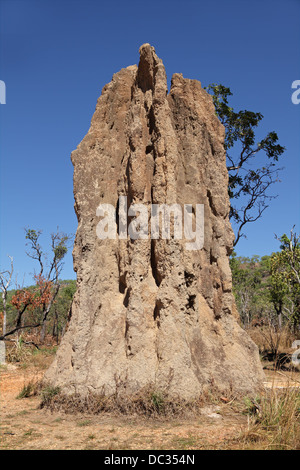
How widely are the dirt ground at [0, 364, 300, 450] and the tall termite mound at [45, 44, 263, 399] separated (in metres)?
0.40

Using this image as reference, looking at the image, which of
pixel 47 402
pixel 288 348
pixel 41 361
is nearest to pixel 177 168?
pixel 47 402

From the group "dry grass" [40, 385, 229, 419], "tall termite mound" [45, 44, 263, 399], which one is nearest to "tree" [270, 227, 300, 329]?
"tall termite mound" [45, 44, 263, 399]

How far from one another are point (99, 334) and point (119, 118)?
378 centimetres

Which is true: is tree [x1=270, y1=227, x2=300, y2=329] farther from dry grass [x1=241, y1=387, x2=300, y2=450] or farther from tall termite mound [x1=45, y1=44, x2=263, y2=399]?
dry grass [x1=241, y1=387, x2=300, y2=450]

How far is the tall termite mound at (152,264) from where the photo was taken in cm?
559

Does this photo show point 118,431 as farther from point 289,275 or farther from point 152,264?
point 289,275

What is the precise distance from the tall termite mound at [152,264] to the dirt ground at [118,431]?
40cm

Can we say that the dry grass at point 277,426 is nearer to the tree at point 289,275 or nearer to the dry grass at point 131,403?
the dry grass at point 131,403

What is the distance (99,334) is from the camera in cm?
597

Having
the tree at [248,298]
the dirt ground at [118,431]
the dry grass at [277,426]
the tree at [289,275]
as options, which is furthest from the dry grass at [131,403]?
the tree at [248,298]

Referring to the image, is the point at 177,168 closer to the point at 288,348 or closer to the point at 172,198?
the point at 172,198

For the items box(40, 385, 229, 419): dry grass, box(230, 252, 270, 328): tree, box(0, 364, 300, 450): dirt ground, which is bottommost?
box(0, 364, 300, 450): dirt ground

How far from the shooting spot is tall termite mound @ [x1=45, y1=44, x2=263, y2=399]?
18.3 ft

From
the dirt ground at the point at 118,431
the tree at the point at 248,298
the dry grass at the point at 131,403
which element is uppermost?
the tree at the point at 248,298
